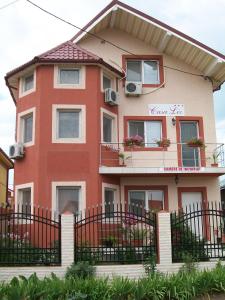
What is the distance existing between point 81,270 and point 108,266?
30.7 inches

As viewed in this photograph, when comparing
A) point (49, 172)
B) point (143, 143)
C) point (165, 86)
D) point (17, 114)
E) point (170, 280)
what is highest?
point (165, 86)

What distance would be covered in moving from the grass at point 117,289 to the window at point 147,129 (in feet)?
29.0

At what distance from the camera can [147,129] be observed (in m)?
18.5

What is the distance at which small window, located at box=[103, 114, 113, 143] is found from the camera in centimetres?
1756

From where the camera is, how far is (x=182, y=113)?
18547 millimetres

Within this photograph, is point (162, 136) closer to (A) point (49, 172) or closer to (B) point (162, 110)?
(B) point (162, 110)

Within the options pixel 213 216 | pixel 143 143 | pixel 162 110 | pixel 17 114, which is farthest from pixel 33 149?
pixel 213 216

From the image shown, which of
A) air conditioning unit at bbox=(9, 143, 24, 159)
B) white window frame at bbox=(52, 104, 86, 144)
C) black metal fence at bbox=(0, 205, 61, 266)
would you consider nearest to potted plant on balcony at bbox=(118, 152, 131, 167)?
white window frame at bbox=(52, 104, 86, 144)

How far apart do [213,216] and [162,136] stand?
20.1 ft

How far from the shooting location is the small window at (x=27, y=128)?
684 inches

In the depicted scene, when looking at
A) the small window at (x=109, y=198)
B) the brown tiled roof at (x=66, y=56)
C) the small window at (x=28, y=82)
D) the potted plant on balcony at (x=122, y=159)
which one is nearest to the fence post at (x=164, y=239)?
the small window at (x=109, y=198)

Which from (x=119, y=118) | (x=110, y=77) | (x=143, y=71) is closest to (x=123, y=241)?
(x=119, y=118)

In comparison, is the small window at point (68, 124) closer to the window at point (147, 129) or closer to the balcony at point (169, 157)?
the balcony at point (169, 157)

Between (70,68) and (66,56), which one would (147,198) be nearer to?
(70,68)
